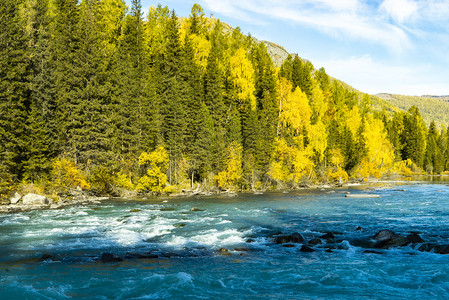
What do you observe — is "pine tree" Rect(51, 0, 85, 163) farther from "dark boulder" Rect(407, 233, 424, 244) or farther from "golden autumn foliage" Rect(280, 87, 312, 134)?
"golden autumn foliage" Rect(280, 87, 312, 134)

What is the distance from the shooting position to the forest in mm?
35875

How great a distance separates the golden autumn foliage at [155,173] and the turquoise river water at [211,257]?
13663mm

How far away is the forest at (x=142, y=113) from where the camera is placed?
118 ft

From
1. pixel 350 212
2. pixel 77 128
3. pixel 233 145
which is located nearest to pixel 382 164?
pixel 233 145

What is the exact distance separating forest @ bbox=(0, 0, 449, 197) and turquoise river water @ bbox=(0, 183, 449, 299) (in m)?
11.9

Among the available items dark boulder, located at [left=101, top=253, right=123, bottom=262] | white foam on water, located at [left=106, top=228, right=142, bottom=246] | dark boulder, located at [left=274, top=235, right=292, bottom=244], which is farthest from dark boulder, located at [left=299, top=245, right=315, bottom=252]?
white foam on water, located at [left=106, top=228, right=142, bottom=246]

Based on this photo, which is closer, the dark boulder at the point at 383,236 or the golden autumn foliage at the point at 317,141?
the dark boulder at the point at 383,236

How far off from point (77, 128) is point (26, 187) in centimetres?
1005

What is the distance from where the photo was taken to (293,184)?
183 ft

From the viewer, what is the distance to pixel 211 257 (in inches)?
619

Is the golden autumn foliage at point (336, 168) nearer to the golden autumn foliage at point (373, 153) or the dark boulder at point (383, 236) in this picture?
the golden autumn foliage at point (373, 153)

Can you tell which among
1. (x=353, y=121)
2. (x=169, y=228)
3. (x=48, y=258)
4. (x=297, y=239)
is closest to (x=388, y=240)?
(x=297, y=239)

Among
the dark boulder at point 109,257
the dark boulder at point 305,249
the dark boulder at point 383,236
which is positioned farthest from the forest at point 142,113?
the dark boulder at point 383,236

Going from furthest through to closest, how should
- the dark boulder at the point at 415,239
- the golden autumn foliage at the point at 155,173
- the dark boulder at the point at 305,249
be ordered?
the golden autumn foliage at the point at 155,173 → the dark boulder at the point at 415,239 → the dark boulder at the point at 305,249
